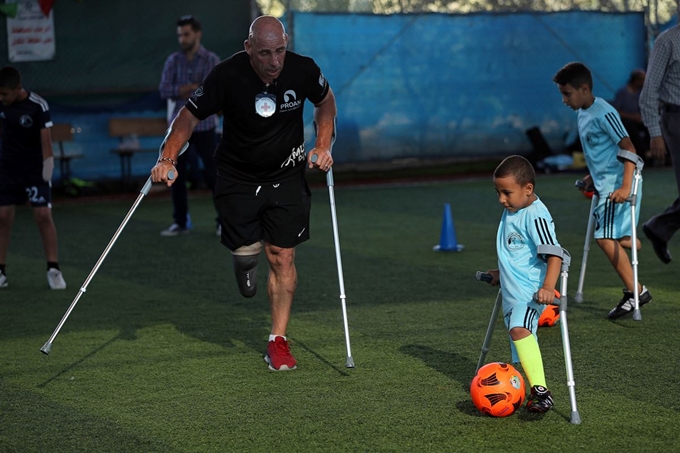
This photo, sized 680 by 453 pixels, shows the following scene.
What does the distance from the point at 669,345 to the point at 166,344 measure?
308cm

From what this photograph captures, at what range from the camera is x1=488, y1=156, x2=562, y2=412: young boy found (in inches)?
194

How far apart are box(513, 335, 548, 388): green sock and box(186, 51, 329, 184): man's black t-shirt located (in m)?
1.83

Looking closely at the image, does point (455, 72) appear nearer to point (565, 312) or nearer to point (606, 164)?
point (606, 164)

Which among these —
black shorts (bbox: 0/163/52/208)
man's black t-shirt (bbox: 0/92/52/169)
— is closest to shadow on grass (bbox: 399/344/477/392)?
black shorts (bbox: 0/163/52/208)

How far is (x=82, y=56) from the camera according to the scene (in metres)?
16.7

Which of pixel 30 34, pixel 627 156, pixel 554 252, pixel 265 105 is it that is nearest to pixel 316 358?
pixel 265 105

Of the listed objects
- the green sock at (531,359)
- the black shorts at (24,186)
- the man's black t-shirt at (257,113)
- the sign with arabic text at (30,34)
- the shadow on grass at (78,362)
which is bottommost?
the shadow on grass at (78,362)

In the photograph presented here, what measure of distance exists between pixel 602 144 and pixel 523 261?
87.8 inches

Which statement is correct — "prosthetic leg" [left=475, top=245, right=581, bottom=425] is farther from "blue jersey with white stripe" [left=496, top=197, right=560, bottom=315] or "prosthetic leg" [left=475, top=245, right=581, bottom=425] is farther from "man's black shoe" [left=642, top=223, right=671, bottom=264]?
"man's black shoe" [left=642, top=223, right=671, bottom=264]

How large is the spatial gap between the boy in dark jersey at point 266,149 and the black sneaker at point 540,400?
60.4 inches

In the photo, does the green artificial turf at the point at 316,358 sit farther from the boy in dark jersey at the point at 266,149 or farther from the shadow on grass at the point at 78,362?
the boy in dark jersey at the point at 266,149

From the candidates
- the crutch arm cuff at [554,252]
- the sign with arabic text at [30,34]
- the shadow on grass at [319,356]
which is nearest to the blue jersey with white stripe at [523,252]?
the crutch arm cuff at [554,252]

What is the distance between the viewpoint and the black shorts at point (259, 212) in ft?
19.7

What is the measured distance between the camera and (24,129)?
880cm
